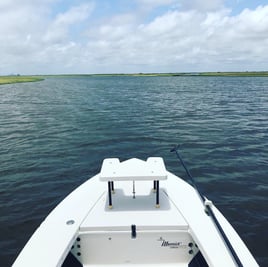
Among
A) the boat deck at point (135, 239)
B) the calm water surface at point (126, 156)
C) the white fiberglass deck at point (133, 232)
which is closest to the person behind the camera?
the white fiberglass deck at point (133, 232)

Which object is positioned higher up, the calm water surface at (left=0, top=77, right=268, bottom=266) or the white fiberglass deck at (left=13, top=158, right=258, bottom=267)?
the white fiberglass deck at (left=13, top=158, right=258, bottom=267)

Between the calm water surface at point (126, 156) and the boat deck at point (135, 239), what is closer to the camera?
the boat deck at point (135, 239)

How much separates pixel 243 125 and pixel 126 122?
1028 cm

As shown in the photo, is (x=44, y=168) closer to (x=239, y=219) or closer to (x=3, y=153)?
(x=3, y=153)

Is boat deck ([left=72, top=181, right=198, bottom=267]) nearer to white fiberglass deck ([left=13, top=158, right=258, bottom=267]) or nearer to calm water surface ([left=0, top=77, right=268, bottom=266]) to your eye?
white fiberglass deck ([left=13, top=158, right=258, bottom=267])

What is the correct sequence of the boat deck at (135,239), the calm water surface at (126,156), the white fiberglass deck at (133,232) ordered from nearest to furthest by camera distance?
the white fiberglass deck at (133,232) → the boat deck at (135,239) → the calm water surface at (126,156)

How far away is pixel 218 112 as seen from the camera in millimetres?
28219

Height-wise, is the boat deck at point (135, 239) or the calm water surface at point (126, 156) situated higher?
the boat deck at point (135, 239)

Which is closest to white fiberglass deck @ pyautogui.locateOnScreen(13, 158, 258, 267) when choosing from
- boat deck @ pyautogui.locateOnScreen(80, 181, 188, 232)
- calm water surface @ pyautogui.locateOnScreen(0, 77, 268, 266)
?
boat deck @ pyautogui.locateOnScreen(80, 181, 188, 232)

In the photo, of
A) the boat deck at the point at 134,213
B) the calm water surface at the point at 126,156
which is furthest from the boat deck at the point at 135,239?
the calm water surface at the point at 126,156

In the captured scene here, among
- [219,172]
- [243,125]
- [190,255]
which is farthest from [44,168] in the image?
[243,125]

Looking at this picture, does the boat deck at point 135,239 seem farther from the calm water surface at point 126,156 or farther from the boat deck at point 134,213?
the calm water surface at point 126,156

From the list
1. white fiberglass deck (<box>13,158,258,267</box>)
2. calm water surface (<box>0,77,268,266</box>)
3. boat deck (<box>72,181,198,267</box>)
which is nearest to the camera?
white fiberglass deck (<box>13,158,258,267</box>)

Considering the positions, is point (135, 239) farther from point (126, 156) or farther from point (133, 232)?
point (126, 156)
